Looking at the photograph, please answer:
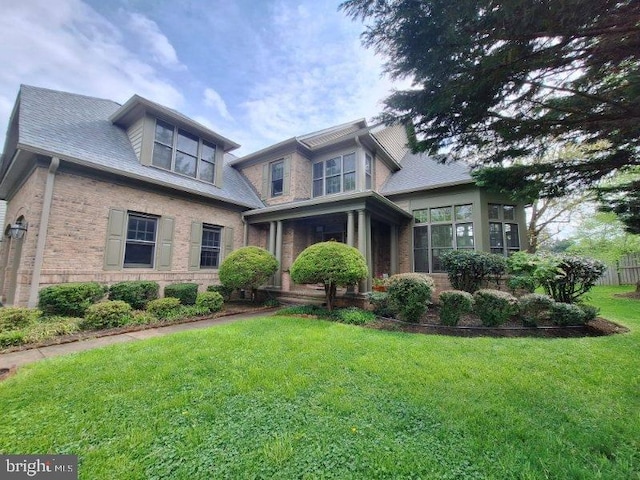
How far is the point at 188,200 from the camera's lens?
9.20 m

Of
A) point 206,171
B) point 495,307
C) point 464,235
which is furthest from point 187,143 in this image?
point 495,307

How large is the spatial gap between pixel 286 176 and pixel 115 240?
6637 millimetres

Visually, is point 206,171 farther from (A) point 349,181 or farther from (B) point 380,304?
(B) point 380,304

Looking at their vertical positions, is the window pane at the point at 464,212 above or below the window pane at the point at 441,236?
above

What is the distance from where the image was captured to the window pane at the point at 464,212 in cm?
933

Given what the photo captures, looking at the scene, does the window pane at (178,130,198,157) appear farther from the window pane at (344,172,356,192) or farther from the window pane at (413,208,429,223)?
the window pane at (413,208,429,223)

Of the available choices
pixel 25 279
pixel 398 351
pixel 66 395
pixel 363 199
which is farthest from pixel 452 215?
pixel 25 279

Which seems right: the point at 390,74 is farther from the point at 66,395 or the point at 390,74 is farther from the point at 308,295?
the point at 308,295

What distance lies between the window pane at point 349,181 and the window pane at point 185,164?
5954 mm

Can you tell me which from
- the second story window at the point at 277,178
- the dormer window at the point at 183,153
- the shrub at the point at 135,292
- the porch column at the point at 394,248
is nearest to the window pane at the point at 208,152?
the dormer window at the point at 183,153

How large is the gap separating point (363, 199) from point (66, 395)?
284 inches

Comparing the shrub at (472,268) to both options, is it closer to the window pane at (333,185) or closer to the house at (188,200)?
the house at (188,200)

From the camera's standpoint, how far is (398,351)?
417 cm

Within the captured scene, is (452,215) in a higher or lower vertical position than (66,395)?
higher
